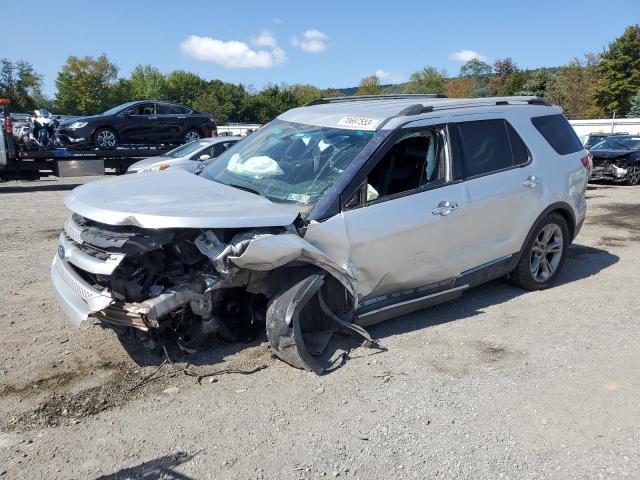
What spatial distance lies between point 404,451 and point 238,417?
101 centimetres

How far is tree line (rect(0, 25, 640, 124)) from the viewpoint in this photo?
2248 inches

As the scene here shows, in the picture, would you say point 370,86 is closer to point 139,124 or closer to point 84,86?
point 84,86

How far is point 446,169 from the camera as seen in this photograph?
464cm

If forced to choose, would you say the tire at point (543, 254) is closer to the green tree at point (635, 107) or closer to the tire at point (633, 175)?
the tire at point (633, 175)

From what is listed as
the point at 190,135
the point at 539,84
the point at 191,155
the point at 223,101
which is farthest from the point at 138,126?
the point at 223,101

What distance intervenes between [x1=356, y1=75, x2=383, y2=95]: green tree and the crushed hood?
100 m

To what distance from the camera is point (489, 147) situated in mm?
5031

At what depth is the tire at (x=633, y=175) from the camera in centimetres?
1644

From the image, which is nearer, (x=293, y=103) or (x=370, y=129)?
(x=370, y=129)

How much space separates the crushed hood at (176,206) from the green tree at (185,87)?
87918 millimetres

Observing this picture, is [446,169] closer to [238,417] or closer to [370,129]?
[370,129]

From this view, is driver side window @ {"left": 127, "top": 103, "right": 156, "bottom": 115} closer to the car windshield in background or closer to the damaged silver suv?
the damaged silver suv

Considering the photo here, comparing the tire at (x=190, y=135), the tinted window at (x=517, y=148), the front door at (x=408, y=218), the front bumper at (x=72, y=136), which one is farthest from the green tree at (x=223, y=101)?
the front door at (x=408, y=218)

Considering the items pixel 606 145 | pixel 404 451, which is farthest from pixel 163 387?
pixel 606 145
